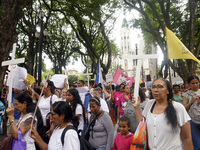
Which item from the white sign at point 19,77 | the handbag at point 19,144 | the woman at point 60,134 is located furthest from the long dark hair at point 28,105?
the white sign at point 19,77

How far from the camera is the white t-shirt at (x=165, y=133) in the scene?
84.4 inches

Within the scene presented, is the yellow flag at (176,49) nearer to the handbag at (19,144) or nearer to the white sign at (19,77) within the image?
the handbag at (19,144)

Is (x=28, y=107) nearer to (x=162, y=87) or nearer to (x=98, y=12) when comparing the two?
(x=162, y=87)

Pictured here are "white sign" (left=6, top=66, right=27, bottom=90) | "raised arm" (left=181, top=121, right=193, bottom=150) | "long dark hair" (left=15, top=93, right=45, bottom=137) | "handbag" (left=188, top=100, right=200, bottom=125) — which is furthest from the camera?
"white sign" (left=6, top=66, right=27, bottom=90)

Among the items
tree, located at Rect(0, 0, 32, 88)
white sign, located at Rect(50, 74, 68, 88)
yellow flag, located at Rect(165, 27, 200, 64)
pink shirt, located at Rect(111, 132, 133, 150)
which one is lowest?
pink shirt, located at Rect(111, 132, 133, 150)

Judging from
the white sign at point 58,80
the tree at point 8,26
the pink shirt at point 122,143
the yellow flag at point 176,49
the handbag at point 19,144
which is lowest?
the pink shirt at point 122,143

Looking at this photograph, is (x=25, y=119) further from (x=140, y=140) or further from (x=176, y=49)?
(x=176, y=49)

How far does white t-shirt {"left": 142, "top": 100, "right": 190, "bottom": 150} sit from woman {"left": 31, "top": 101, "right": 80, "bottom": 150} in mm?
861

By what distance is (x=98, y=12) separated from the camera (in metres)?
14.3

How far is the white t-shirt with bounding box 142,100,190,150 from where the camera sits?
2143 millimetres

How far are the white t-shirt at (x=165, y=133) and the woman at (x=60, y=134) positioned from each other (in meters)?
0.86

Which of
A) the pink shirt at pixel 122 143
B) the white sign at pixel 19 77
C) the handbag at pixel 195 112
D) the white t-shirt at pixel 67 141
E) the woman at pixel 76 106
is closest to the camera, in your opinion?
the white t-shirt at pixel 67 141

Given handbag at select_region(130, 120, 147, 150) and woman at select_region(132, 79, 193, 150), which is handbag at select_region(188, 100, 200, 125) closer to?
woman at select_region(132, 79, 193, 150)

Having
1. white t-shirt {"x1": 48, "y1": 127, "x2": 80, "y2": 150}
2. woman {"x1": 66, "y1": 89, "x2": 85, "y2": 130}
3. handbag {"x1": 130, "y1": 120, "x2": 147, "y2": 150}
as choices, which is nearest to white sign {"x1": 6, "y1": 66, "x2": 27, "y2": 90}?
woman {"x1": 66, "y1": 89, "x2": 85, "y2": 130}
